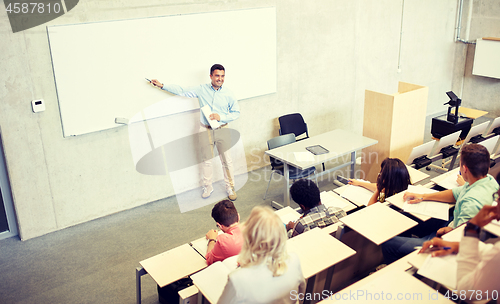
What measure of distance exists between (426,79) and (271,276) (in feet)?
24.6

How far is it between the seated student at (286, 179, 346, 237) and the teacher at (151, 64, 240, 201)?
7.82 feet

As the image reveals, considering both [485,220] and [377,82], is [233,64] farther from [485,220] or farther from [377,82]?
[485,220]

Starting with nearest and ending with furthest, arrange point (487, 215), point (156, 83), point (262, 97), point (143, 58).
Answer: point (487, 215) < point (143, 58) < point (156, 83) < point (262, 97)

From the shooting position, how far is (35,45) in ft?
14.3

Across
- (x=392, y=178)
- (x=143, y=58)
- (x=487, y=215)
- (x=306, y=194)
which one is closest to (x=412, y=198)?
(x=392, y=178)

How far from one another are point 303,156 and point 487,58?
221 inches

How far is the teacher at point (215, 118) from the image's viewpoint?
17.3ft

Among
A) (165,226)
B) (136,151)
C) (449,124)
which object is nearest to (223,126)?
(136,151)

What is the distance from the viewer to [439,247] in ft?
8.04

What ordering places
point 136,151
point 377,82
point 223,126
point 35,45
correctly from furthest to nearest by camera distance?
point 377,82
point 223,126
point 136,151
point 35,45

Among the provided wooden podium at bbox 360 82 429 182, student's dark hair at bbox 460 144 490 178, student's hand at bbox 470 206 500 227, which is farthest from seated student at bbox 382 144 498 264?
wooden podium at bbox 360 82 429 182

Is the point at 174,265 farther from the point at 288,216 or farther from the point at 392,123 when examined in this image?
the point at 392,123

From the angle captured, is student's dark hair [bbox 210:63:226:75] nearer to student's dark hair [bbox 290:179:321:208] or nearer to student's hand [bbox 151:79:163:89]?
student's hand [bbox 151:79:163:89]

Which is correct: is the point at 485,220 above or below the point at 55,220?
above
